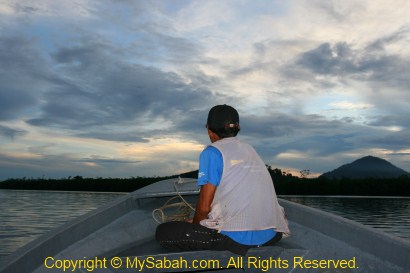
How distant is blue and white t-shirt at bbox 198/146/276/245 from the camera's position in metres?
3.60

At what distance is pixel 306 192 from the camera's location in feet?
176

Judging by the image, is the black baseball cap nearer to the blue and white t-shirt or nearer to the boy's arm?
the blue and white t-shirt

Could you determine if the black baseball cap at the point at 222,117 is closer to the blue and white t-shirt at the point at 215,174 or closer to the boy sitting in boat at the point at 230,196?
the boy sitting in boat at the point at 230,196

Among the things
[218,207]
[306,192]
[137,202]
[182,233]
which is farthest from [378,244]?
[306,192]

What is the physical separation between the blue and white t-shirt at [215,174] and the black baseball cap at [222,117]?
0.22m

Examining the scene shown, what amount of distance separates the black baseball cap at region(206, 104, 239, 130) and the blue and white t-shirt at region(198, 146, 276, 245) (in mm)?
221

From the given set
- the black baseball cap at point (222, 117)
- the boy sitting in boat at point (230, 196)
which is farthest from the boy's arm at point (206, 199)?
the black baseball cap at point (222, 117)

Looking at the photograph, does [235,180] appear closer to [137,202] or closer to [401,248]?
[401,248]

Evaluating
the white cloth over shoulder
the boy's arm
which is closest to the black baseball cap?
the white cloth over shoulder

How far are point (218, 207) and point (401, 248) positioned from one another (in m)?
1.46

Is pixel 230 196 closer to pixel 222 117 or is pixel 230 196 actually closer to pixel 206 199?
pixel 206 199

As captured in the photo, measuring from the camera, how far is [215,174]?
3.59 metres

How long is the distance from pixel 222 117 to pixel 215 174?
492mm

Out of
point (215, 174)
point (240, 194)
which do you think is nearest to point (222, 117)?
point (215, 174)
